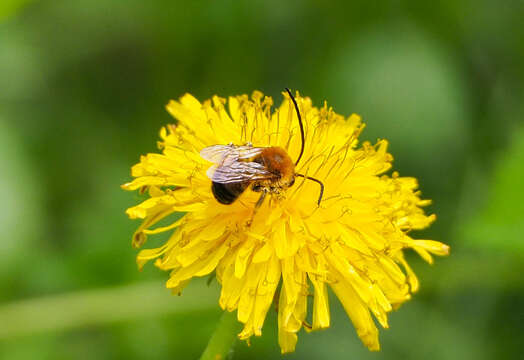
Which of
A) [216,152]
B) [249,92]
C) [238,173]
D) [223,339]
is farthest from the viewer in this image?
[249,92]

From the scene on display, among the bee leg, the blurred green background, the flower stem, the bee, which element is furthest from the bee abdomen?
the blurred green background

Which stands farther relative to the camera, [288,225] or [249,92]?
[249,92]

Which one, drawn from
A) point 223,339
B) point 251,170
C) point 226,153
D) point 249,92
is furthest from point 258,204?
point 249,92

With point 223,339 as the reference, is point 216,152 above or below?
above

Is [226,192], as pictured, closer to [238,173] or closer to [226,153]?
[238,173]

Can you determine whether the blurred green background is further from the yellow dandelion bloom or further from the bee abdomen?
the bee abdomen

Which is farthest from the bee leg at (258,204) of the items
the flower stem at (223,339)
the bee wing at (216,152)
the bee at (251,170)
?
the flower stem at (223,339)

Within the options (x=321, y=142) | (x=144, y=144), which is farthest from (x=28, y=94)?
(x=321, y=142)
